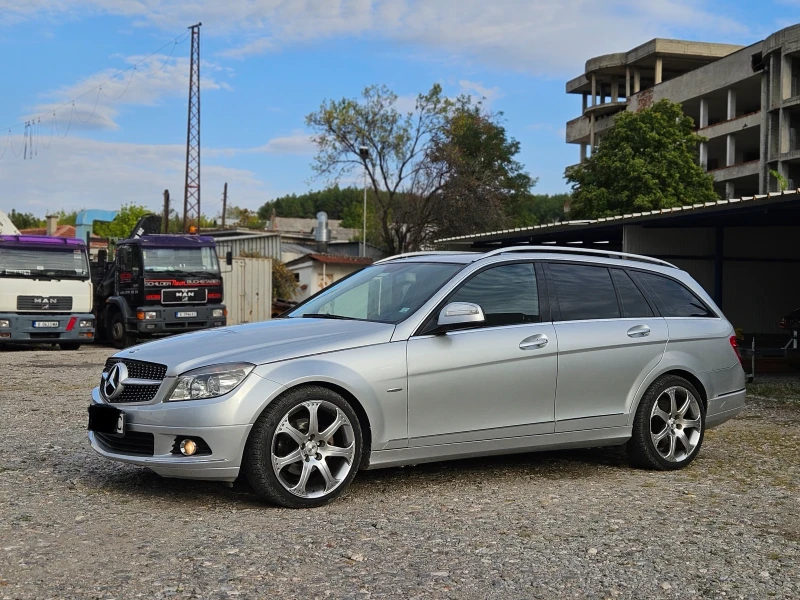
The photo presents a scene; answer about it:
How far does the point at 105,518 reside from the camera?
573 centimetres

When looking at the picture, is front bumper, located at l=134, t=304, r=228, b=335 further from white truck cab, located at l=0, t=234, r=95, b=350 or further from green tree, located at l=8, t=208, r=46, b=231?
green tree, located at l=8, t=208, r=46, b=231

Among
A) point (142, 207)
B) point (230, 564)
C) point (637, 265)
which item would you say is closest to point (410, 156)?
point (142, 207)

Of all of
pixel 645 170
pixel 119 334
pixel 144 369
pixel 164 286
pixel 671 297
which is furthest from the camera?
pixel 645 170

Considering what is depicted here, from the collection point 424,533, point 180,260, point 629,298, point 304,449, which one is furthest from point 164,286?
point 424,533

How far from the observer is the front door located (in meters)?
6.41

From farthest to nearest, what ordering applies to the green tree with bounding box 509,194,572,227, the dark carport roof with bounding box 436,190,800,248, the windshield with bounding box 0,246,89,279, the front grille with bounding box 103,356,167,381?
the green tree with bounding box 509,194,572,227, the windshield with bounding box 0,246,89,279, the dark carport roof with bounding box 436,190,800,248, the front grille with bounding box 103,356,167,381

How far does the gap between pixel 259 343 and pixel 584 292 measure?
2.57 meters

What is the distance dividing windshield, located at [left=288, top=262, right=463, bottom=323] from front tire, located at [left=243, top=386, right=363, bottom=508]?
2.66ft

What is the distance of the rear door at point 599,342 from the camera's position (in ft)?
23.1

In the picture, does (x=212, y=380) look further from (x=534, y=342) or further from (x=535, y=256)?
(x=535, y=256)

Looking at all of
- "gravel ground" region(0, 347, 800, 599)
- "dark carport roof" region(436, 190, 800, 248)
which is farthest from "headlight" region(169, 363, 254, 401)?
"dark carport roof" region(436, 190, 800, 248)

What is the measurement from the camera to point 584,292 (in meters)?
7.40

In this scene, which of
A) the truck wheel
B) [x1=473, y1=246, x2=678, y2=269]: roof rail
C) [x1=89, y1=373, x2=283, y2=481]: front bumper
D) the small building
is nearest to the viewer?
[x1=89, y1=373, x2=283, y2=481]: front bumper

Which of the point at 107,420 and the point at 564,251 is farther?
the point at 564,251
